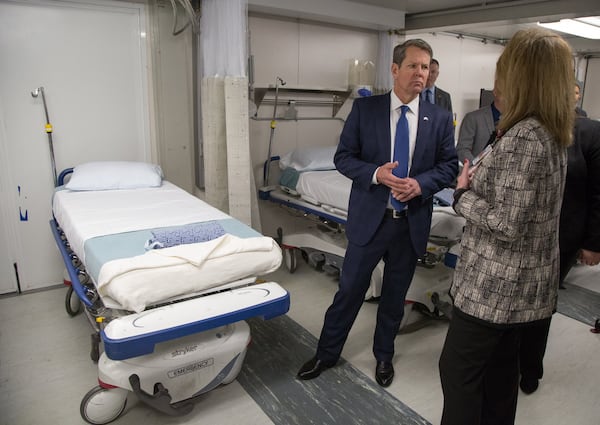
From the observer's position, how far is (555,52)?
1.25 metres

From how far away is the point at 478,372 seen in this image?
152 cm

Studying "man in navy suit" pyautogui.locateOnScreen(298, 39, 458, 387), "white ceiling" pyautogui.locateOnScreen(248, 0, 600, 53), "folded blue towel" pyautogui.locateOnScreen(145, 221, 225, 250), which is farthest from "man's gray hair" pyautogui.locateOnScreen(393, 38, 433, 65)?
"white ceiling" pyautogui.locateOnScreen(248, 0, 600, 53)

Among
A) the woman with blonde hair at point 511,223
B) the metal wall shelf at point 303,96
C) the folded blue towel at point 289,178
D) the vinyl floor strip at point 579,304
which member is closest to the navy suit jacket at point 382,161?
the woman with blonde hair at point 511,223

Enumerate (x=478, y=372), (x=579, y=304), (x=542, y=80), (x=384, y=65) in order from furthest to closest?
(x=384, y=65) → (x=579, y=304) → (x=478, y=372) → (x=542, y=80)

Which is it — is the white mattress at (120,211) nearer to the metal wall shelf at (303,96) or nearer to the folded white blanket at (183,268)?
the folded white blanket at (183,268)

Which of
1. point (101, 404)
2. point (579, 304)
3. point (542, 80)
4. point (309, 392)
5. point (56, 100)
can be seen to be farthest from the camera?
point (579, 304)

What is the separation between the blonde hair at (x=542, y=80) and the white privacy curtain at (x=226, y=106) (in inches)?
72.4

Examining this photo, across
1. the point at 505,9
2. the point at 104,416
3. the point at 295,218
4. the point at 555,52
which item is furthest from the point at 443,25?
the point at 104,416

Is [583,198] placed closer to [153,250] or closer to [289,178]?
[153,250]

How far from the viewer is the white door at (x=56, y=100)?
3.10 meters

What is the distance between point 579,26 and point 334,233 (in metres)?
3.82

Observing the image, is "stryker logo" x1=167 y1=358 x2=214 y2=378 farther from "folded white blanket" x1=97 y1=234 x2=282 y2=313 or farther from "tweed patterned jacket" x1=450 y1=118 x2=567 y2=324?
"tweed patterned jacket" x1=450 y1=118 x2=567 y2=324

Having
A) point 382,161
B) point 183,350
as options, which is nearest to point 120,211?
point 183,350

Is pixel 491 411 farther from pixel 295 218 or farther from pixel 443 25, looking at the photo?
pixel 443 25
